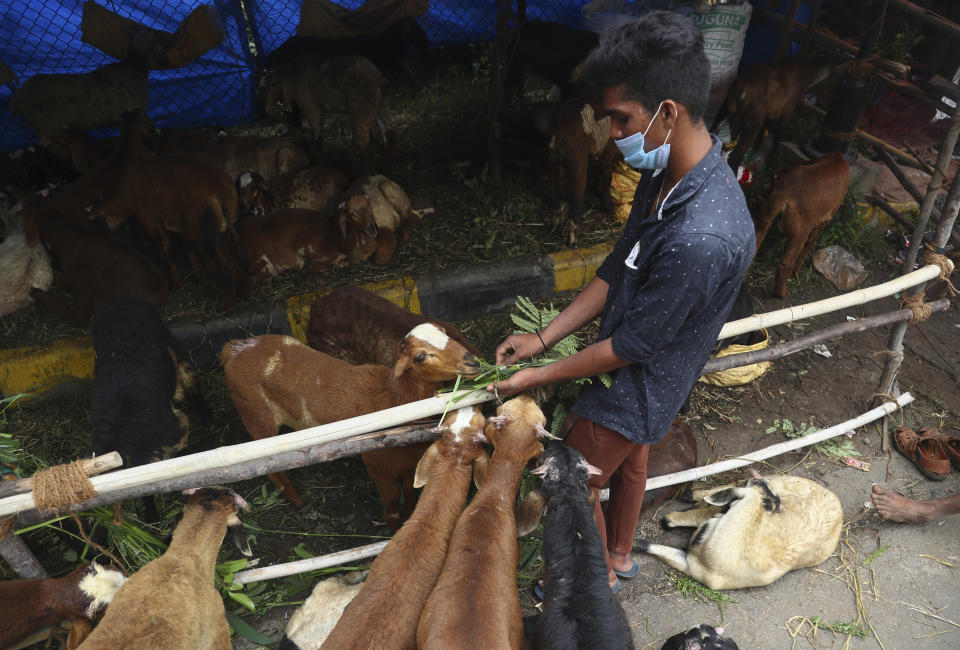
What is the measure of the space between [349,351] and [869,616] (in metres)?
4.01

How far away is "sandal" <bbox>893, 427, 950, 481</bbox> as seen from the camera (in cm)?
446

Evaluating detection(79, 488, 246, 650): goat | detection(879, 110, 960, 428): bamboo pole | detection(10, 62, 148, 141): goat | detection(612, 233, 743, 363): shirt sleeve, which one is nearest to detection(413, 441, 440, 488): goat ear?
detection(79, 488, 246, 650): goat

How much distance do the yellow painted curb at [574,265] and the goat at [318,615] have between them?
3.77 m

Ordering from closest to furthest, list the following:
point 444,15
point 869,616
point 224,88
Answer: point 869,616, point 224,88, point 444,15

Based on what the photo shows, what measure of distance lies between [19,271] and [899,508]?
7.81 meters

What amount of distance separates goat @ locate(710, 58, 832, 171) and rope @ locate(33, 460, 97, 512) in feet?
22.6

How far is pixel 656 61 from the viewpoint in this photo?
1997 mm

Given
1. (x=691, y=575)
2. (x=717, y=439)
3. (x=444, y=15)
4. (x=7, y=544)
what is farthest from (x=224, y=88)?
(x=691, y=575)

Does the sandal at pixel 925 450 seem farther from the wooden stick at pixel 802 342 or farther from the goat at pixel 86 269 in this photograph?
the goat at pixel 86 269

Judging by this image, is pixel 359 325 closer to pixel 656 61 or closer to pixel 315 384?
pixel 315 384

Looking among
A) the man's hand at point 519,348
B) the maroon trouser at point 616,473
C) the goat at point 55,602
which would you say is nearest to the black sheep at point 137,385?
the goat at point 55,602

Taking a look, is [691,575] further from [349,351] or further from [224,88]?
[224,88]

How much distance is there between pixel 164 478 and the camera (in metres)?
2.65

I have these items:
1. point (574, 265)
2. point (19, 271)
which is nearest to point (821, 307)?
point (574, 265)
